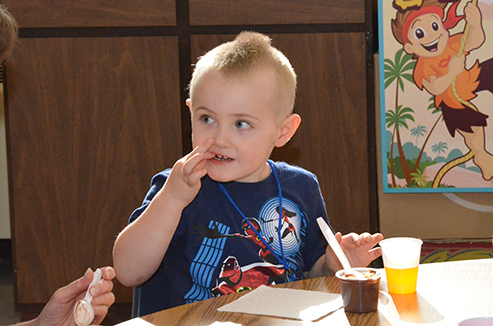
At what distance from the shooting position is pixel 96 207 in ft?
7.86

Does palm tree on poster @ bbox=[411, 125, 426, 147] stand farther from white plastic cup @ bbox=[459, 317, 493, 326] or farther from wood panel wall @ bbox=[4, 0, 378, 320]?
white plastic cup @ bbox=[459, 317, 493, 326]

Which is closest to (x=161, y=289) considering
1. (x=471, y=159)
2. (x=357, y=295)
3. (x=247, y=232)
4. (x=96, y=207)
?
(x=247, y=232)

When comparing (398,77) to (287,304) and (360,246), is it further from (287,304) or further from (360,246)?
(287,304)

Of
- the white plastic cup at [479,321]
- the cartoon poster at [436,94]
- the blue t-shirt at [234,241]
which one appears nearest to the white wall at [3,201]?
the cartoon poster at [436,94]

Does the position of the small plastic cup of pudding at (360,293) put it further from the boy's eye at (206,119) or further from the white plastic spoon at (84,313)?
the boy's eye at (206,119)

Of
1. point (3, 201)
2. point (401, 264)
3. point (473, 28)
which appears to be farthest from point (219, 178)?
point (3, 201)

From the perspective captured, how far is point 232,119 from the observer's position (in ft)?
3.86

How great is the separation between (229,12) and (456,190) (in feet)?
3.99

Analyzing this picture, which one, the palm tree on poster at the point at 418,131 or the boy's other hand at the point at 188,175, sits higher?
the palm tree on poster at the point at 418,131

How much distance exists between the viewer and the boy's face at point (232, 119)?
117 cm

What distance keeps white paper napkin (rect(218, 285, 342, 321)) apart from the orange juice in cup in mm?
93

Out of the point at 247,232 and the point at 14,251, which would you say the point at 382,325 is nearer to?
the point at 247,232

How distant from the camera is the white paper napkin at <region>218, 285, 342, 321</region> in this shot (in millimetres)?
815

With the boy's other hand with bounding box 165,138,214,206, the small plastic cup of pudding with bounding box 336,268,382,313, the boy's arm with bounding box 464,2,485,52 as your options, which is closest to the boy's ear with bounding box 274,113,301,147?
the boy's other hand with bounding box 165,138,214,206
